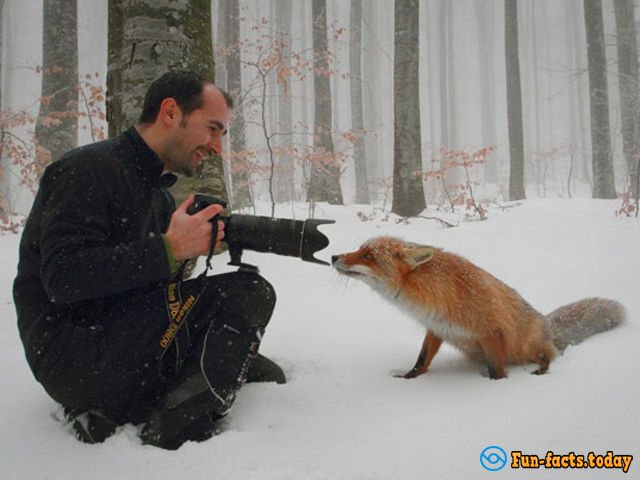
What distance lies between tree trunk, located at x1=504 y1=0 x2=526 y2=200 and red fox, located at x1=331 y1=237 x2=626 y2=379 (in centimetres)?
1240

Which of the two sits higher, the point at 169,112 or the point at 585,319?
the point at 169,112

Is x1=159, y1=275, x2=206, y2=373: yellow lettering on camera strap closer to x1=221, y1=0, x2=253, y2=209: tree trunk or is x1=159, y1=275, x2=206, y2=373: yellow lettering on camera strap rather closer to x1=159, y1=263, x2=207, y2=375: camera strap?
x1=159, y1=263, x2=207, y2=375: camera strap

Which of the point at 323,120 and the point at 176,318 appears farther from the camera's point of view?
the point at 323,120

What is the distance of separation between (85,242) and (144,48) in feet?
9.11

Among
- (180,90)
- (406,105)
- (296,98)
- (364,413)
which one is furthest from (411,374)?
(296,98)

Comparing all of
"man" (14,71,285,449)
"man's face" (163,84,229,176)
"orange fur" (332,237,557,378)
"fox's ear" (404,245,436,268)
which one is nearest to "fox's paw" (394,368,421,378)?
"orange fur" (332,237,557,378)

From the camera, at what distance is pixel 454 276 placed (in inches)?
106

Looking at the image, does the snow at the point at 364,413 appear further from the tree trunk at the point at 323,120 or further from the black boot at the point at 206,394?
the tree trunk at the point at 323,120

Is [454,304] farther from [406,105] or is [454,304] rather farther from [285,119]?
[285,119]

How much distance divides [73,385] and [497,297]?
94.6 inches

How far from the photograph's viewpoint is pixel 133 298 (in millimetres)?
1995

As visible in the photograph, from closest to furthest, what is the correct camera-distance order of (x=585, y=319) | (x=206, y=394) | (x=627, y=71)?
(x=206, y=394) < (x=585, y=319) < (x=627, y=71)

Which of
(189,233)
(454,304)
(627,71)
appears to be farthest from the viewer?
(627,71)

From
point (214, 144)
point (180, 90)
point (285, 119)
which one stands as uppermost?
point (285, 119)
